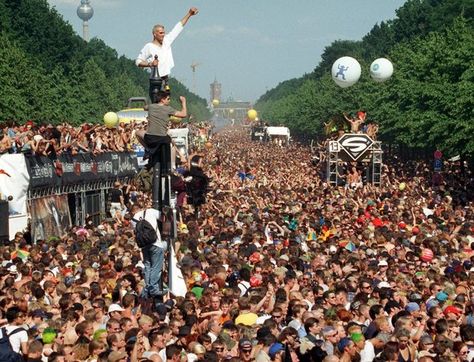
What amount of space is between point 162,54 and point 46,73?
247 feet

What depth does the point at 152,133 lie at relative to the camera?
1224cm

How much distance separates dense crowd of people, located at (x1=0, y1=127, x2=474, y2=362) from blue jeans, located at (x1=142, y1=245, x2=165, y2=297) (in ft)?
0.72

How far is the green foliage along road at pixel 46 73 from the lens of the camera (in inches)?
2258

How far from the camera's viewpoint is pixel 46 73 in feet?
281

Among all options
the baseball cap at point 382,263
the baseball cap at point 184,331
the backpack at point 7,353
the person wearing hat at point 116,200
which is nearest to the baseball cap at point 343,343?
the baseball cap at point 184,331

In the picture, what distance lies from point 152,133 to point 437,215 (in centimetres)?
1418

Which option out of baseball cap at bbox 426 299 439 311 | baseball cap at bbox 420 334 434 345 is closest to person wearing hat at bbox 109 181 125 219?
baseball cap at bbox 426 299 439 311

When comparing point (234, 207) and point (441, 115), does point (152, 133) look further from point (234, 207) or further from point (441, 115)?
point (441, 115)

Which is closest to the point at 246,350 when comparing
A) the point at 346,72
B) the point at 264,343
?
the point at 264,343

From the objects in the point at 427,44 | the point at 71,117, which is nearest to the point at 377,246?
the point at 427,44

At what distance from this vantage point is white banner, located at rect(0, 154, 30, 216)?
23.1m

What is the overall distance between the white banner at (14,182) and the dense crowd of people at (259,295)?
2.08m

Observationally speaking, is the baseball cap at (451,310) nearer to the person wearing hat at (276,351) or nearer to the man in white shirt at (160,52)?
the person wearing hat at (276,351)

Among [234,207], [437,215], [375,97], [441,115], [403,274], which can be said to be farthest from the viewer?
[375,97]
